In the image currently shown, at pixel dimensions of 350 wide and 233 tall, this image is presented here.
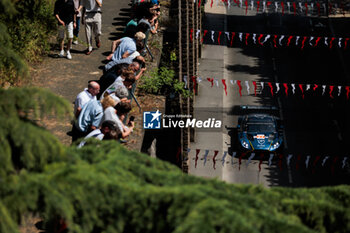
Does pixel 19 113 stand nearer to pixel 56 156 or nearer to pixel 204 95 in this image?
pixel 56 156

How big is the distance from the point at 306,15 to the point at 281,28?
316 centimetres

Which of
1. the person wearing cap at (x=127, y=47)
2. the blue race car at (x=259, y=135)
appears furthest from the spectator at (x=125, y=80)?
the blue race car at (x=259, y=135)

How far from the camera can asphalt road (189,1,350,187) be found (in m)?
27.5

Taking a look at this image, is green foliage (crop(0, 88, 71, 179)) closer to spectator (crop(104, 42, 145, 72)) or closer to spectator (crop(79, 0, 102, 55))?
spectator (crop(104, 42, 145, 72))

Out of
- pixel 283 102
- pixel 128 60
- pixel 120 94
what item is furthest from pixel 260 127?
pixel 120 94

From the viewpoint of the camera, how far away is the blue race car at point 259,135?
92.9 ft

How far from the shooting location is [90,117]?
37.2 feet

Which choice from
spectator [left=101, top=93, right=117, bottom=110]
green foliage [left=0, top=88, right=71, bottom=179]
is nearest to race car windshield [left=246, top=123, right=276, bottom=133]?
spectator [left=101, top=93, right=117, bottom=110]

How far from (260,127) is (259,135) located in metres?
0.39

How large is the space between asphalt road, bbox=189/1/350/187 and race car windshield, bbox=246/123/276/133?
1225 millimetres

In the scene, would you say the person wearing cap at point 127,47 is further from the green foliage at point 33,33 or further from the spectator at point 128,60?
the green foliage at point 33,33

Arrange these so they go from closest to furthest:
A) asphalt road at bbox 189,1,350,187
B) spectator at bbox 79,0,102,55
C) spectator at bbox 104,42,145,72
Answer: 1. spectator at bbox 104,42,145,72
2. spectator at bbox 79,0,102,55
3. asphalt road at bbox 189,1,350,187

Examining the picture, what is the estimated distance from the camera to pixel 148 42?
20594 mm

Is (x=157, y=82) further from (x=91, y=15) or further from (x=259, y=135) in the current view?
(x=259, y=135)
